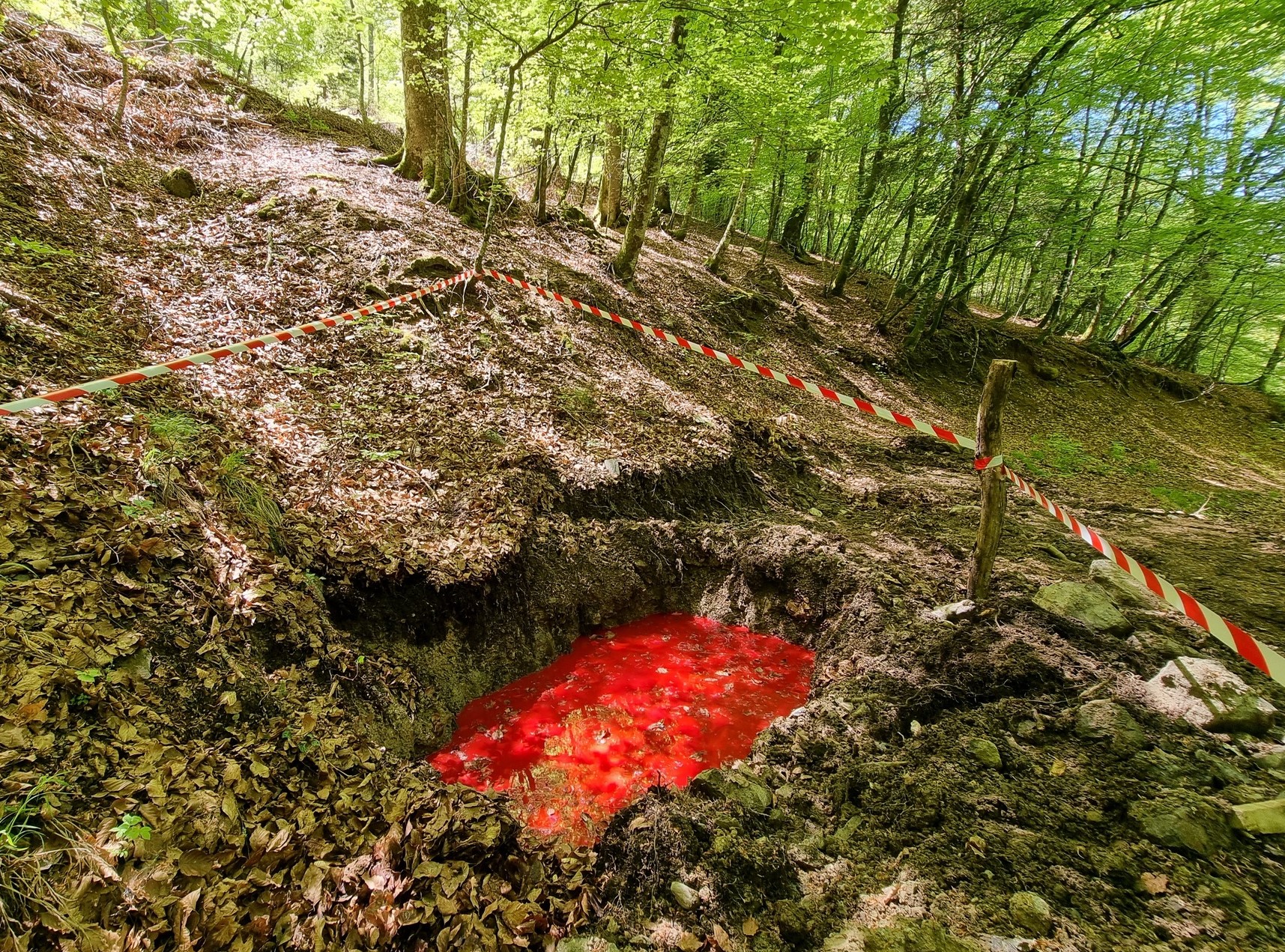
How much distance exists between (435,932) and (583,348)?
682cm

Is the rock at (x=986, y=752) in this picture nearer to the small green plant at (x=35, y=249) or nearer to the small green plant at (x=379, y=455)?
the small green plant at (x=379, y=455)

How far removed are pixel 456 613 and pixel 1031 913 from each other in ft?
13.2

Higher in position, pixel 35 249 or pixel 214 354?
pixel 35 249

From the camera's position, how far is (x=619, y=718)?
4324 mm

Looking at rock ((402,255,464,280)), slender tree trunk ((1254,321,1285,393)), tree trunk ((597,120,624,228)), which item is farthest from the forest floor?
slender tree trunk ((1254,321,1285,393))

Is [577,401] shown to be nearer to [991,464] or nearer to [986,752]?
[991,464]

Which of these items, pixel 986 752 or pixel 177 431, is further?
pixel 177 431

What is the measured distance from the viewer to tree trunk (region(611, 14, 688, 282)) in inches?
317

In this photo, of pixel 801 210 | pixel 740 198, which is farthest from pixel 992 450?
pixel 801 210

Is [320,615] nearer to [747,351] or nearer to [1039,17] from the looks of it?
[747,351]

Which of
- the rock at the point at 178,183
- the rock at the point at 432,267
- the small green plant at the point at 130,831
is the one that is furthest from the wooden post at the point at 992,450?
the rock at the point at 178,183

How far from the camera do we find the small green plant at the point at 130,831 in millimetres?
1864

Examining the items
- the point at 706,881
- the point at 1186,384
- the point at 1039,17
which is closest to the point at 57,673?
the point at 706,881

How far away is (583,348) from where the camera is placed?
7762 mm
